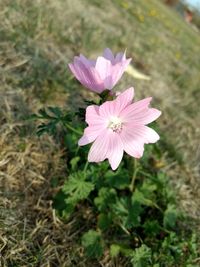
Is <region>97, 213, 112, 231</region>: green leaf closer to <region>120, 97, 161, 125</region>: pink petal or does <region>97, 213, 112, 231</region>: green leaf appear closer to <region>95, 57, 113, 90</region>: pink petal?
<region>120, 97, 161, 125</region>: pink petal

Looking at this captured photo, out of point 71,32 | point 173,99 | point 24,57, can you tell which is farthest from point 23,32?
point 173,99

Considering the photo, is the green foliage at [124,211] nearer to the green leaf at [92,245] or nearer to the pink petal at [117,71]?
the green leaf at [92,245]

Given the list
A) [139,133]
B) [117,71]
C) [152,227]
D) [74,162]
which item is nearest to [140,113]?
[139,133]

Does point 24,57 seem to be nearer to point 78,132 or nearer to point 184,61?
point 78,132

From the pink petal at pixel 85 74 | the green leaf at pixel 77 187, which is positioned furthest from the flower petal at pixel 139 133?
the green leaf at pixel 77 187

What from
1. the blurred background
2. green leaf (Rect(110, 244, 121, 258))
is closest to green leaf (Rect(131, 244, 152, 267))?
green leaf (Rect(110, 244, 121, 258))

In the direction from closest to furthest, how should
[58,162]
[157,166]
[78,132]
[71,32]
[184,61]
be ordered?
[78,132], [58,162], [157,166], [71,32], [184,61]
